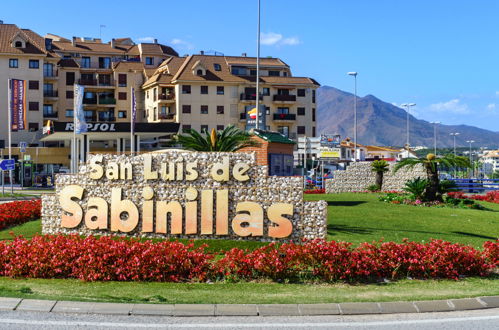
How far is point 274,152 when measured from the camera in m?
27.1

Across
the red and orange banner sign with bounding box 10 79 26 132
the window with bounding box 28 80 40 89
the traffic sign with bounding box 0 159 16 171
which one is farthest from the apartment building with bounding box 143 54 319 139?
the traffic sign with bounding box 0 159 16 171

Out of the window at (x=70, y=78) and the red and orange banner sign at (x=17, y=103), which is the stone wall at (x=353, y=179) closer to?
the red and orange banner sign at (x=17, y=103)

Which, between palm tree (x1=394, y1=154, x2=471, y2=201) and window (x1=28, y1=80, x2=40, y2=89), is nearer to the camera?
palm tree (x1=394, y1=154, x2=471, y2=201)

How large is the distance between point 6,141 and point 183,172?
66392mm

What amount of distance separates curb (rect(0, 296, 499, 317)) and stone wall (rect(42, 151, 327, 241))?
715 centimetres

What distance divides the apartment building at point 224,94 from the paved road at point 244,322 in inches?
2810

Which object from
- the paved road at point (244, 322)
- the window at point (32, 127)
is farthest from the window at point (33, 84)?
the paved road at point (244, 322)

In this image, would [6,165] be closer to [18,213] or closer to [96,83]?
[18,213]

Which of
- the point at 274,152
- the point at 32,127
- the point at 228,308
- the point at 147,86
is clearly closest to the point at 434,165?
the point at 274,152

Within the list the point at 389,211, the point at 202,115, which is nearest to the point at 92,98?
the point at 202,115

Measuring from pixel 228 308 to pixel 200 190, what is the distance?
333 inches

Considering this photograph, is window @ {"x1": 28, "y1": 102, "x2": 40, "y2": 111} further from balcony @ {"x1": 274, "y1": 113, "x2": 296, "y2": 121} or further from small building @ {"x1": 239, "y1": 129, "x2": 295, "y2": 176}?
small building @ {"x1": 239, "y1": 129, "x2": 295, "y2": 176}

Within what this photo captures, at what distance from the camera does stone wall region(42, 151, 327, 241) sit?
1791cm

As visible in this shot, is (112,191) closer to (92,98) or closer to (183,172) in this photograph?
(183,172)
